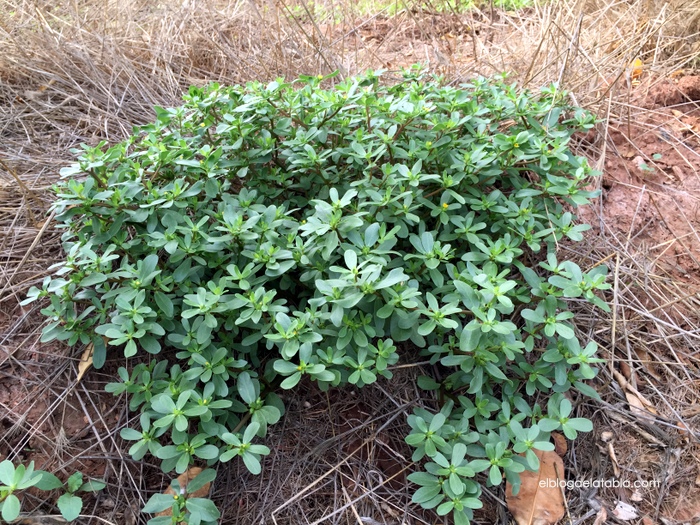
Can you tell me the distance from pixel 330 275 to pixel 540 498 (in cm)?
115

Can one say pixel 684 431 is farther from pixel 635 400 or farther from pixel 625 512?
pixel 625 512

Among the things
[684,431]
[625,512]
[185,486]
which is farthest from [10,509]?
[684,431]

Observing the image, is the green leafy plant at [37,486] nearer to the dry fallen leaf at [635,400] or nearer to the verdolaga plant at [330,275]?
the verdolaga plant at [330,275]

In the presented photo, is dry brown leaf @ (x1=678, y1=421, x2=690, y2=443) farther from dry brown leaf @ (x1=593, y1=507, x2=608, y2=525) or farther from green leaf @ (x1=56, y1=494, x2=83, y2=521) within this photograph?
green leaf @ (x1=56, y1=494, x2=83, y2=521)

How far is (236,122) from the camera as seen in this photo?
2010 millimetres

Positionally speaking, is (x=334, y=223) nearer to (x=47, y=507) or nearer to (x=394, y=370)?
(x=394, y=370)

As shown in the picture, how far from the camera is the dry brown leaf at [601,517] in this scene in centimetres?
174

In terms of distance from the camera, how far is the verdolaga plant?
1.63 m

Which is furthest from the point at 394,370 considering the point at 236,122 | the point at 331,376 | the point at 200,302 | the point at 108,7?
the point at 108,7

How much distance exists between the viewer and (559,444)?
6.29ft

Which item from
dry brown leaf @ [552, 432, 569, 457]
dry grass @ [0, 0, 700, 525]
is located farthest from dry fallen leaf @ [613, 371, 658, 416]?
dry brown leaf @ [552, 432, 569, 457]

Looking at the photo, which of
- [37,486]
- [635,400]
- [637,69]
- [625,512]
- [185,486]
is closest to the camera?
[37,486]

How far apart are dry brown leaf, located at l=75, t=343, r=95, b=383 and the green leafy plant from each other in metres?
0.39

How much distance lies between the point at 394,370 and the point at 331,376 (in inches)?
19.4
